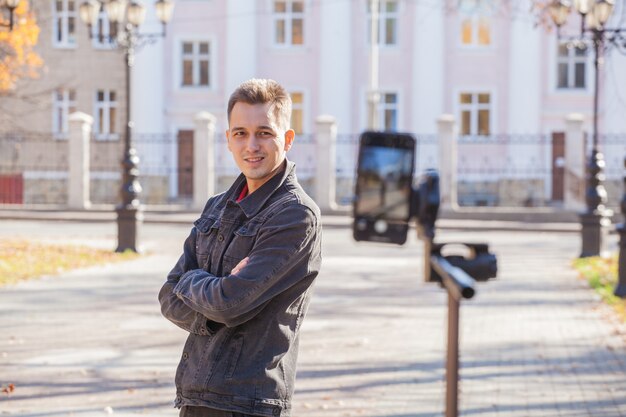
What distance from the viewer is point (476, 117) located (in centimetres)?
4453

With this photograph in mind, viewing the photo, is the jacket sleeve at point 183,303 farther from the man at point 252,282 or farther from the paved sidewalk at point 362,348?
the paved sidewalk at point 362,348

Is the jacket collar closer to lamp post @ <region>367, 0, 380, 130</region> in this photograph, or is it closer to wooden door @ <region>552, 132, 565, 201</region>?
lamp post @ <region>367, 0, 380, 130</region>

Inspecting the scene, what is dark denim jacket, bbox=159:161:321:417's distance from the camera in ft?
12.6

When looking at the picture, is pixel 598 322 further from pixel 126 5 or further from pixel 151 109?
pixel 151 109

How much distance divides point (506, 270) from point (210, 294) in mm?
16332

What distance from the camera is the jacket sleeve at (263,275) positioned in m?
3.81

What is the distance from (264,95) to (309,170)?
38611 millimetres

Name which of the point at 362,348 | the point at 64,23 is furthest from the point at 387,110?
the point at 362,348

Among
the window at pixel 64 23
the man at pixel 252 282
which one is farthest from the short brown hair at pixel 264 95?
the window at pixel 64 23

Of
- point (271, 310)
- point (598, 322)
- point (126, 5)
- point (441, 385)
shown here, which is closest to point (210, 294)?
point (271, 310)

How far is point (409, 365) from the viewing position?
992 centimetres

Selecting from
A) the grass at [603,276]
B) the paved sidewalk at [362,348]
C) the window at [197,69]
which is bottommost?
the grass at [603,276]

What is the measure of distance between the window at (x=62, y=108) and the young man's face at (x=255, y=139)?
42.9 m

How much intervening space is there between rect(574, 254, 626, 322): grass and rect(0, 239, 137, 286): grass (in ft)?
24.5
